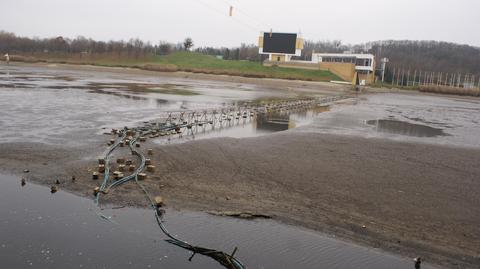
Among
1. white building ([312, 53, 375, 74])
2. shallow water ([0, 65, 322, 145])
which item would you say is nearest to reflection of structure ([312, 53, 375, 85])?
white building ([312, 53, 375, 74])

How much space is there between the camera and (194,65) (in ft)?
284

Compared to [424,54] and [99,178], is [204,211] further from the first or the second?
[424,54]

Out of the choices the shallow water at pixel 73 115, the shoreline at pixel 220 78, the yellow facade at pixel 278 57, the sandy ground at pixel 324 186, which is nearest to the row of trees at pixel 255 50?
the yellow facade at pixel 278 57

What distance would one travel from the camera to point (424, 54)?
153m

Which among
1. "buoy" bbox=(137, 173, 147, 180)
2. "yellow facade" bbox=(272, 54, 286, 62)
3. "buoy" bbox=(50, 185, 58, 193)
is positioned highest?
"yellow facade" bbox=(272, 54, 286, 62)

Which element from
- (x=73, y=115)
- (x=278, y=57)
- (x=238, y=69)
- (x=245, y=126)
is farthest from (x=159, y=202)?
(x=278, y=57)

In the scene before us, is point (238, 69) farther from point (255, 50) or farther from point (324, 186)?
point (324, 186)

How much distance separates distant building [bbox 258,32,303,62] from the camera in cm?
8825

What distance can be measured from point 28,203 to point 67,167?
245cm

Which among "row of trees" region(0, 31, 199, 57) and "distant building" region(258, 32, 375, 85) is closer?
"distant building" region(258, 32, 375, 85)

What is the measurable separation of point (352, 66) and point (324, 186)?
76.2 meters

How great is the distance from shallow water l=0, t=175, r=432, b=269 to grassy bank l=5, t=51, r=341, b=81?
6778 centimetres

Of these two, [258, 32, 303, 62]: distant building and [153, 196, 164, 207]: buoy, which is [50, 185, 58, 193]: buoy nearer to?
[153, 196, 164, 207]: buoy

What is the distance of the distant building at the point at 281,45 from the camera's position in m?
88.2
